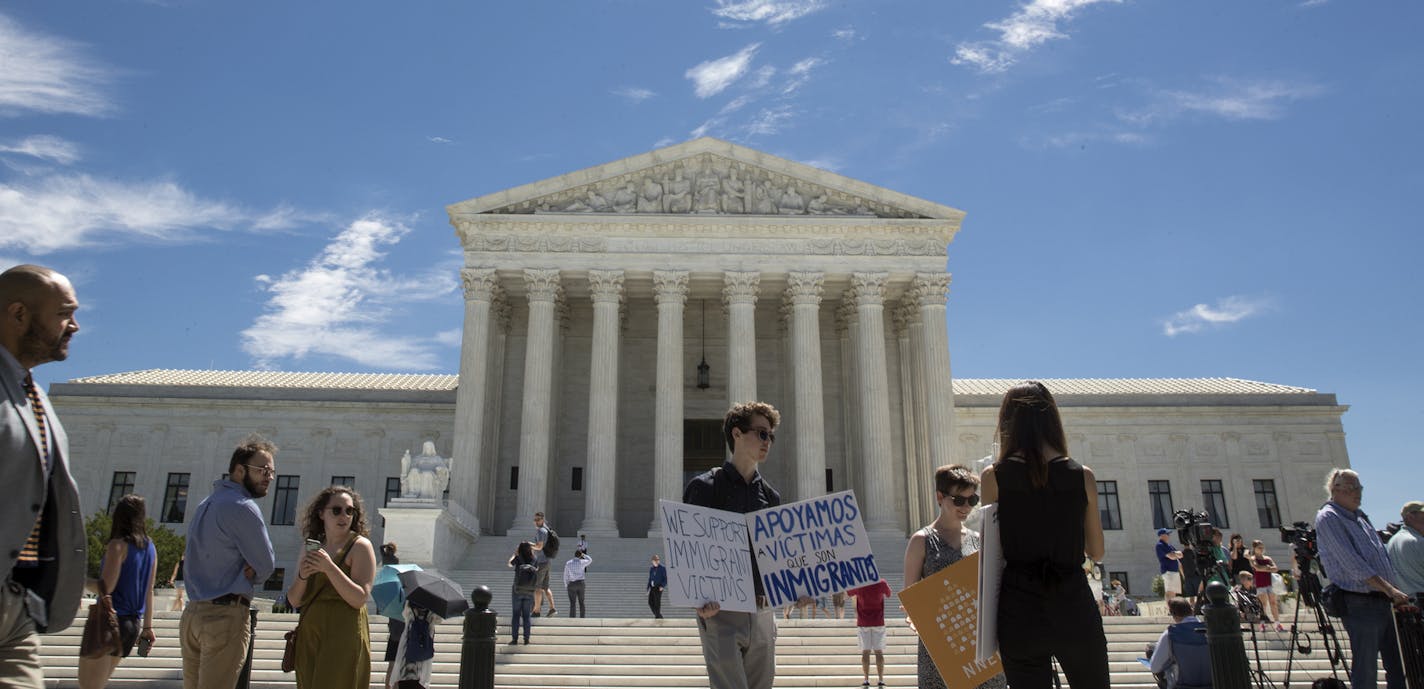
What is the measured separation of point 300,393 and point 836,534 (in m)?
40.9

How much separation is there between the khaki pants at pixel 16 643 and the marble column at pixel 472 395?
2666 centimetres

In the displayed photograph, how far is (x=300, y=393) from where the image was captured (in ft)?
140

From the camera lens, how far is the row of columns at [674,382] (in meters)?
31.8

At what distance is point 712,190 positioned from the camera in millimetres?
34812

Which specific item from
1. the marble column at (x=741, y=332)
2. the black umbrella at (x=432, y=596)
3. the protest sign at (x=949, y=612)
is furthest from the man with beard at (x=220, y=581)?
the marble column at (x=741, y=332)

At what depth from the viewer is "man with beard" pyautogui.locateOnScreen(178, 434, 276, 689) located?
6609mm

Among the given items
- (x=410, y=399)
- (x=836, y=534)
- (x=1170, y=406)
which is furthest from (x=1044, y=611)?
(x=1170, y=406)

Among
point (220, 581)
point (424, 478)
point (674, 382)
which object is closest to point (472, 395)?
point (424, 478)

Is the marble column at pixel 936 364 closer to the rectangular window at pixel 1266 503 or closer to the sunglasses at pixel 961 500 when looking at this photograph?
the rectangular window at pixel 1266 503

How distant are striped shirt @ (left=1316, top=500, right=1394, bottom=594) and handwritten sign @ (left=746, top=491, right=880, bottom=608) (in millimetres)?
4682

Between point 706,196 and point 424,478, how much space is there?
14.3 meters

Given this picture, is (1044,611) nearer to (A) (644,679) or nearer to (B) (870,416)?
(A) (644,679)

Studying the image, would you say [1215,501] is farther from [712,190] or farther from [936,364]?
[712,190]

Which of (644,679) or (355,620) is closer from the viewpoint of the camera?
(355,620)
